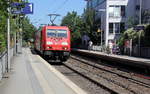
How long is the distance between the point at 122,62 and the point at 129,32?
69.0ft

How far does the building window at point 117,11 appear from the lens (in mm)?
77500

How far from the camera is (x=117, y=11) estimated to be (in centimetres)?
7781

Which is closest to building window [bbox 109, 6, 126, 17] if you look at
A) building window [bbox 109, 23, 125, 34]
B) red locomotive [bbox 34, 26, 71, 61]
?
building window [bbox 109, 23, 125, 34]

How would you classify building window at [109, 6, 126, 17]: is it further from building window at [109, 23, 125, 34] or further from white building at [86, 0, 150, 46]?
building window at [109, 23, 125, 34]

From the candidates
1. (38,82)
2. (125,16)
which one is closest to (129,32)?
(125,16)

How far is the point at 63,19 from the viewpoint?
146 meters

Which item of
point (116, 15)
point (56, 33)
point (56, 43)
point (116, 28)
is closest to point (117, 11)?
point (116, 15)

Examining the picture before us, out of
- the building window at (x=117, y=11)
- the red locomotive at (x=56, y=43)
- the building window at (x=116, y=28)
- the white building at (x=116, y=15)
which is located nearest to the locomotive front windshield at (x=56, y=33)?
the red locomotive at (x=56, y=43)

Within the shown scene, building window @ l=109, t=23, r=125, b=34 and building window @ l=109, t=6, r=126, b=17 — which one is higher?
building window @ l=109, t=6, r=126, b=17

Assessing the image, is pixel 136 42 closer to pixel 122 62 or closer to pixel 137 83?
pixel 122 62

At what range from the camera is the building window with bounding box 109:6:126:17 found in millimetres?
77500

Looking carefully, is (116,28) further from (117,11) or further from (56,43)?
(56,43)

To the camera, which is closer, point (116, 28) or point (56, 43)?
point (56, 43)

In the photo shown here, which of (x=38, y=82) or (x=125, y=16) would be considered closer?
(x=38, y=82)
